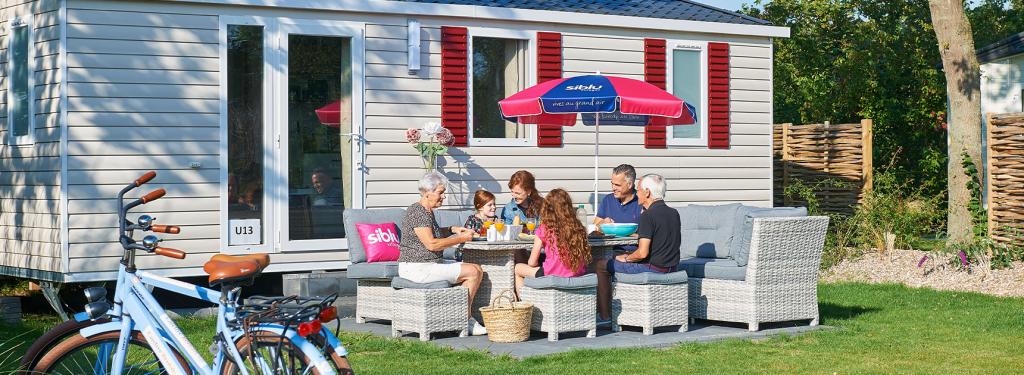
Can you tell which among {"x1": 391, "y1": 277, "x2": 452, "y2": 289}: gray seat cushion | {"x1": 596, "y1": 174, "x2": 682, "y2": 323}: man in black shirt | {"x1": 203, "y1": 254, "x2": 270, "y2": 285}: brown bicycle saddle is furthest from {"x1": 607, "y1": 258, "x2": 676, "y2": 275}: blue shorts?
{"x1": 203, "y1": 254, "x2": 270, "y2": 285}: brown bicycle saddle

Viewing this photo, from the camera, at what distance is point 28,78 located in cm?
1076

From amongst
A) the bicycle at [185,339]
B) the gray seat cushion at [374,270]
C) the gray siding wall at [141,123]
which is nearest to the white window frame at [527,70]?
the gray siding wall at [141,123]

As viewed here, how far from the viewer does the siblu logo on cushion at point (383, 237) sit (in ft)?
32.6

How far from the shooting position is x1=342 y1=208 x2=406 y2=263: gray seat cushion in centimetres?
994

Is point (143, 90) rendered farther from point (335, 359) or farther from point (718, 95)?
point (335, 359)

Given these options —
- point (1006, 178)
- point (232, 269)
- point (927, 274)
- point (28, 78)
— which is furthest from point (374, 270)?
point (1006, 178)

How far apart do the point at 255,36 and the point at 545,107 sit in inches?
100

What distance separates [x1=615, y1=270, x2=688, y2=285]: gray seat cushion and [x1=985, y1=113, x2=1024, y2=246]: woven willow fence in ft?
17.4

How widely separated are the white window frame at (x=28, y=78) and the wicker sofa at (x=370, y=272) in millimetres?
2832

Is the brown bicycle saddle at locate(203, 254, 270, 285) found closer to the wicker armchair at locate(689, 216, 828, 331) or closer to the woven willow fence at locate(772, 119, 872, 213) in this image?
the wicker armchair at locate(689, 216, 828, 331)

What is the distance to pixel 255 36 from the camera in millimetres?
10891

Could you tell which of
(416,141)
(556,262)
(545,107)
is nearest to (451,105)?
(416,141)

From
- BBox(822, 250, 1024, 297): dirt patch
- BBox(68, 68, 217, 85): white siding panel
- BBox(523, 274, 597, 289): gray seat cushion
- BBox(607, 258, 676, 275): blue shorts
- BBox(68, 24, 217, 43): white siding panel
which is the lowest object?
BBox(822, 250, 1024, 297): dirt patch

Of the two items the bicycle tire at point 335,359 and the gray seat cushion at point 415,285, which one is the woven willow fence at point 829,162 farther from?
the bicycle tire at point 335,359
